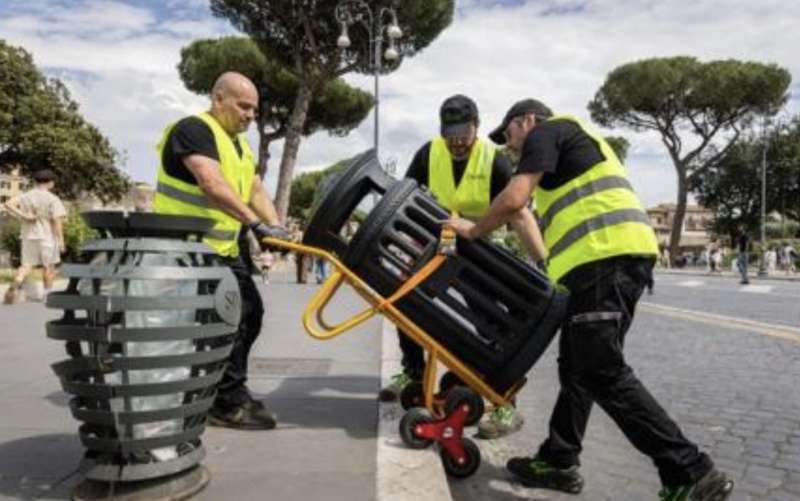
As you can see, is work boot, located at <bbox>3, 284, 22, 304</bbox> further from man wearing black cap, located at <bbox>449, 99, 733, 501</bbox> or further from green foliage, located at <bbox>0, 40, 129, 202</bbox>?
green foliage, located at <bbox>0, 40, 129, 202</bbox>

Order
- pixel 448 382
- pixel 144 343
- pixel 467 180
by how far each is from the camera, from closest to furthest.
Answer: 1. pixel 144 343
2. pixel 448 382
3. pixel 467 180

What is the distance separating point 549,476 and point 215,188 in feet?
6.15

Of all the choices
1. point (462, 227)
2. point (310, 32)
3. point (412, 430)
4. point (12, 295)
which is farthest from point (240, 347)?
point (310, 32)

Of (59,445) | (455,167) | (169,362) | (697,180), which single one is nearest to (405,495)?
(169,362)

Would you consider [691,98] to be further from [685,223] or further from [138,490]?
[685,223]

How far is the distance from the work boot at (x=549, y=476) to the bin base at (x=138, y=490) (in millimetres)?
1434

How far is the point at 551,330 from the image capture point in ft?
11.3

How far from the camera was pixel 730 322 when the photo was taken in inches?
386

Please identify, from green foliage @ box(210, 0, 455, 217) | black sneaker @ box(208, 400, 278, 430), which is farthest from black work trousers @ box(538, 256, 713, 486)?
green foliage @ box(210, 0, 455, 217)

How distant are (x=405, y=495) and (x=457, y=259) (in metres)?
1.06

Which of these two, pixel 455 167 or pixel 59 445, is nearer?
pixel 59 445

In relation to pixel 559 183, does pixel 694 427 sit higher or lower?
lower

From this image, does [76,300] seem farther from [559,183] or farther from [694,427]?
[694,427]

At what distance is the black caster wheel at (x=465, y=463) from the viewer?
11.5 feet
